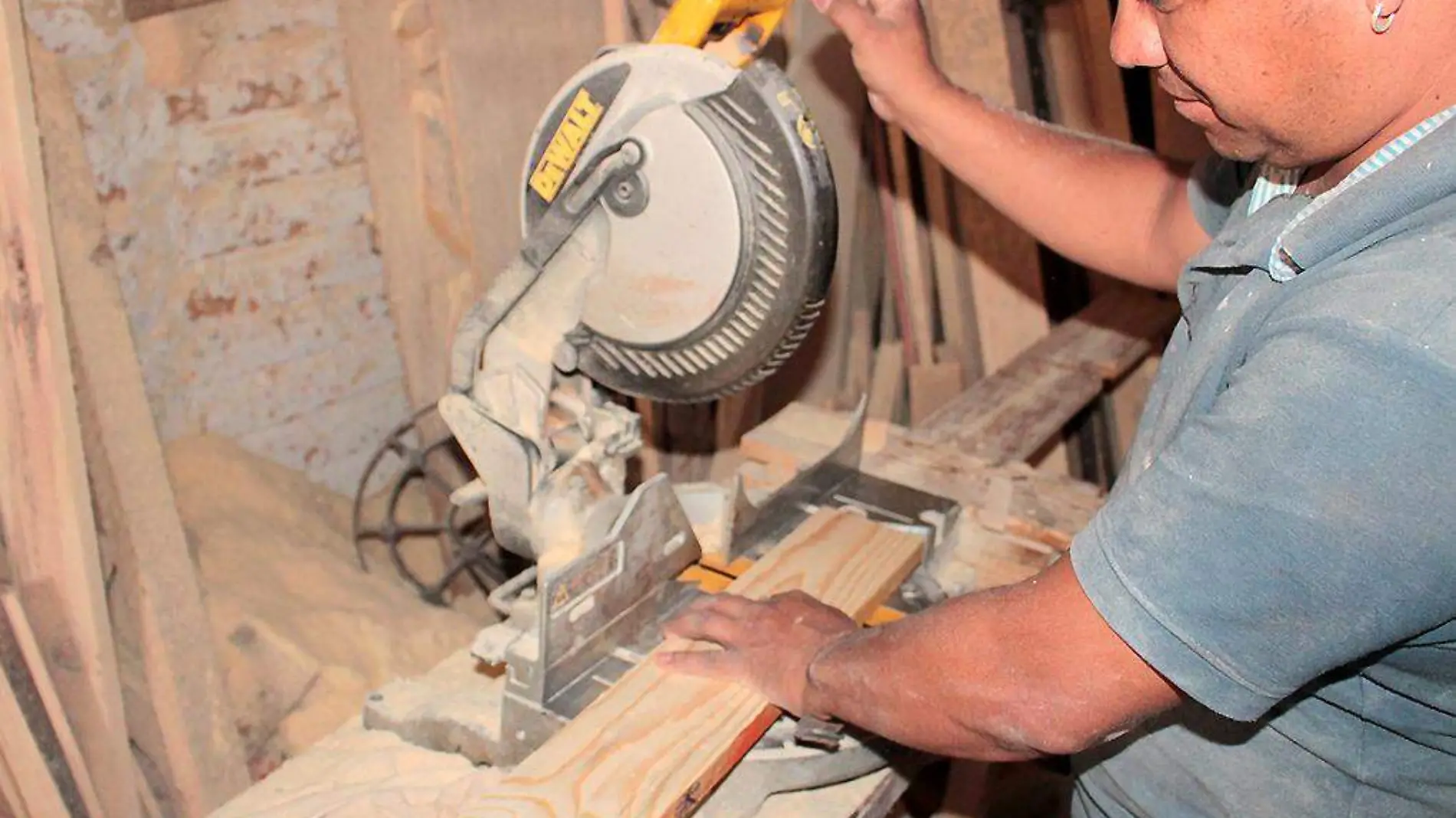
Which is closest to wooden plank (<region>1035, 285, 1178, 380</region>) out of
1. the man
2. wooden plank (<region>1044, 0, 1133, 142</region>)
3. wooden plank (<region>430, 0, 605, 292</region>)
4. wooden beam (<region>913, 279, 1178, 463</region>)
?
wooden beam (<region>913, 279, 1178, 463</region>)

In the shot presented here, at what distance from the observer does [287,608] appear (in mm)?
2676

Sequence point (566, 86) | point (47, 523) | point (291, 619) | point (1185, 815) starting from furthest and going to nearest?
point (291, 619) < point (47, 523) < point (566, 86) < point (1185, 815)


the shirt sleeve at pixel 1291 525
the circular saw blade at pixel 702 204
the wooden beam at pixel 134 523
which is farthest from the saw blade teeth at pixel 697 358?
the wooden beam at pixel 134 523

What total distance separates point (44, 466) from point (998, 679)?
163 cm

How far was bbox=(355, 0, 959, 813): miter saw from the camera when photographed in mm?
1418

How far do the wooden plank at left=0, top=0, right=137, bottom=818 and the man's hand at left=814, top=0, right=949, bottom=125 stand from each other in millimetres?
1244

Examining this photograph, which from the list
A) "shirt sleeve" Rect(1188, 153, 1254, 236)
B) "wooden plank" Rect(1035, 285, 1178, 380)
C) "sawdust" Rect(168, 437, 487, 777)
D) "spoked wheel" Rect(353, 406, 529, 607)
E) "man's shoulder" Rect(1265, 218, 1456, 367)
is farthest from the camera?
"spoked wheel" Rect(353, 406, 529, 607)

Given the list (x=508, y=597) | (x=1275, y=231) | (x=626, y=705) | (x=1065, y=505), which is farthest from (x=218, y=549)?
(x=1275, y=231)

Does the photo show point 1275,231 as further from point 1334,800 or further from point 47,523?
point 47,523

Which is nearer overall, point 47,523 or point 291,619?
point 47,523

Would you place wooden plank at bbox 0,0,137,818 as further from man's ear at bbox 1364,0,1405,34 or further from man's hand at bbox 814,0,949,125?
man's ear at bbox 1364,0,1405,34

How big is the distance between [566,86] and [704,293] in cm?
30

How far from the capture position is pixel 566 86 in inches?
58.5

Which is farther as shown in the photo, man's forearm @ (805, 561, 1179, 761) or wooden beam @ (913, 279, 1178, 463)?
wooden beam @ (913, 279, 1178, 463)
